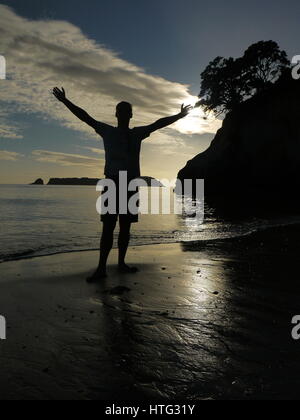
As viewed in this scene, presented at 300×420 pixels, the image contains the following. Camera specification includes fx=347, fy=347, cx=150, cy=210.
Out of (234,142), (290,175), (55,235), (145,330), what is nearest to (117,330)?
(145,330)

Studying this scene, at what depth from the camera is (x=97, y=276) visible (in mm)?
4926

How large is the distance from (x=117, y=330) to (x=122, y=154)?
2650mm

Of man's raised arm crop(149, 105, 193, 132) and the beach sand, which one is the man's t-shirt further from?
the beach sand

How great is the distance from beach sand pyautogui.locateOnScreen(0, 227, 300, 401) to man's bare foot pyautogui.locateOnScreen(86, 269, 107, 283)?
96 millimetres

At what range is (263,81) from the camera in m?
39.0

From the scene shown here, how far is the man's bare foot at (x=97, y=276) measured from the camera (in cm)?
481

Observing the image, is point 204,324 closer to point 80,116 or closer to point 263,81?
point 80,116

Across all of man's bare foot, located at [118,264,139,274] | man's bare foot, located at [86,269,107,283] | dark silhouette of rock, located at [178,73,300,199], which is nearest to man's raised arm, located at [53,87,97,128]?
man's bare foot, located at [86,269,107,283]

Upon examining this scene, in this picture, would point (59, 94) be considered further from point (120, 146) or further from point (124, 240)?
point (124, 240)

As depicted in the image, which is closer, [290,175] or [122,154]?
[122,154]

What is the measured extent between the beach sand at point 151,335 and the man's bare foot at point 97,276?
0.10 m

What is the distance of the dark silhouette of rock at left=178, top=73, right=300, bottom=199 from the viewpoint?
34781 mm

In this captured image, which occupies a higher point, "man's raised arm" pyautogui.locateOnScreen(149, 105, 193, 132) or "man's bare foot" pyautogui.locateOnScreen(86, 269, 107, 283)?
"man's raised arm" pyautogui.locateOnScreen(149, 105, 193, 132)

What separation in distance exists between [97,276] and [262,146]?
118 ft
